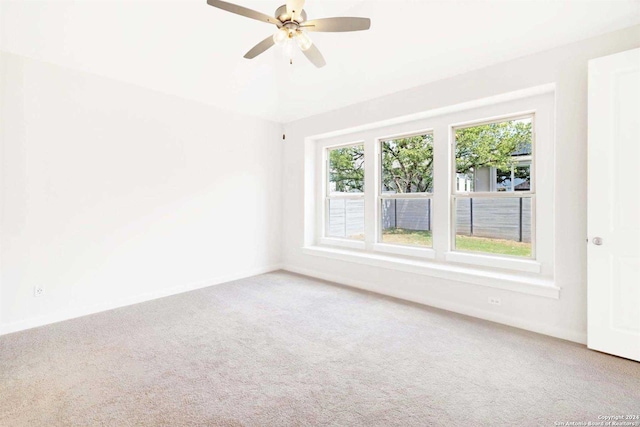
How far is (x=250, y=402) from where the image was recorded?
194 cm

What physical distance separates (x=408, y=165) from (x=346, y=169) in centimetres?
116

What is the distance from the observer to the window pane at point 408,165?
4137 mm

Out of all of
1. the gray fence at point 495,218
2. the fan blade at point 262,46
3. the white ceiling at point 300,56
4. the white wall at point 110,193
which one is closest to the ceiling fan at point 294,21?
the fan blade at point 262,46

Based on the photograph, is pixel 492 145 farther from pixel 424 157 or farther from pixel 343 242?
pixel 343 242

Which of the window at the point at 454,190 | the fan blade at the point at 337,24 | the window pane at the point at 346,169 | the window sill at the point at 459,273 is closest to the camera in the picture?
the fan blade at the point at 337,24

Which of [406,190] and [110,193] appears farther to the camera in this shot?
[406,190]

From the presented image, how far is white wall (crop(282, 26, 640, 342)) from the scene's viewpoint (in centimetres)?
269

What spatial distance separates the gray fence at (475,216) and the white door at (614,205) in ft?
2.82

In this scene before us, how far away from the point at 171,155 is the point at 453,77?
3683 millimetres

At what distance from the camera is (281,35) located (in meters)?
2.44

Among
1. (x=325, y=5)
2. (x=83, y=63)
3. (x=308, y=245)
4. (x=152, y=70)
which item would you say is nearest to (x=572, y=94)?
(x=325, y=5)

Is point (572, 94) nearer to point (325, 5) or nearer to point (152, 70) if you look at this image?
point (325, 5)

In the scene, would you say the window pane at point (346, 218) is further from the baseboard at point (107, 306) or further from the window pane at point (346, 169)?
the baseboard at point (107, 306)

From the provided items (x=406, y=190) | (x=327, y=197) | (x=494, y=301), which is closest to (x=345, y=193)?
(x=327, y=197)
